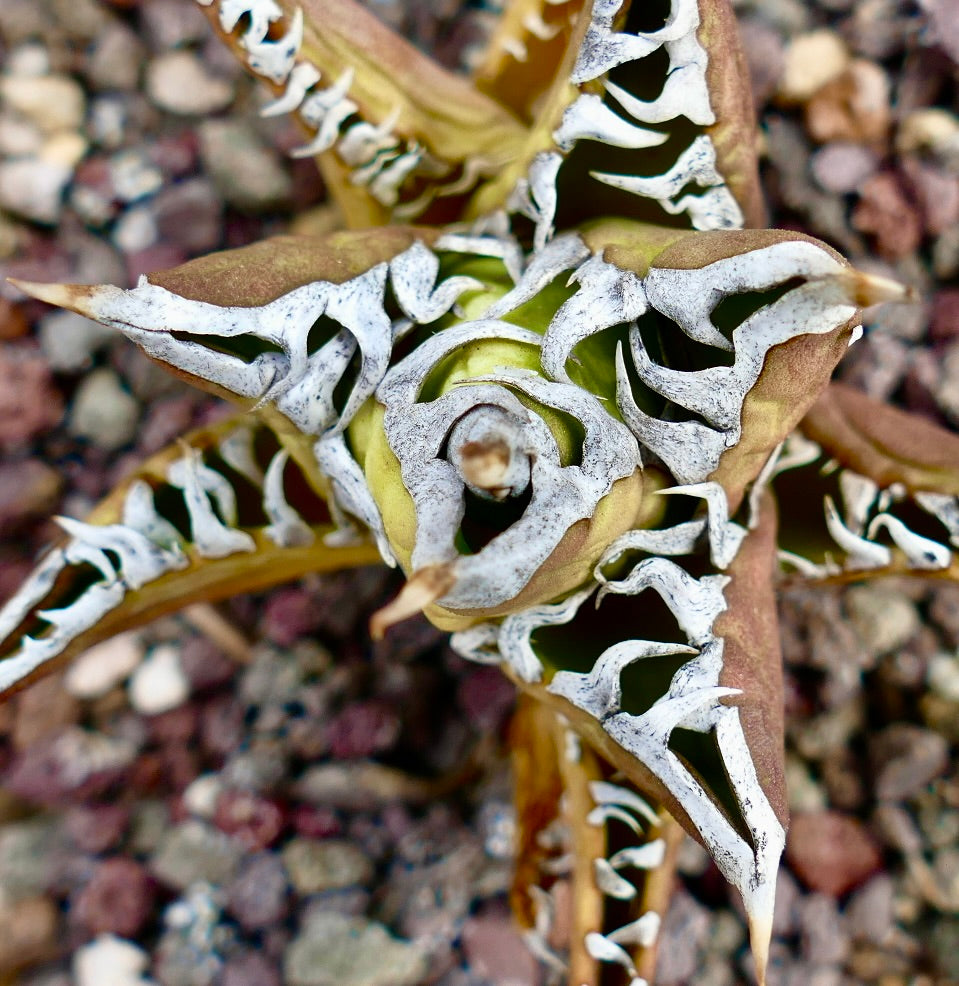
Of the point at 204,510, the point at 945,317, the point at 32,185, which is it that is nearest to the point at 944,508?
the point at 945,317

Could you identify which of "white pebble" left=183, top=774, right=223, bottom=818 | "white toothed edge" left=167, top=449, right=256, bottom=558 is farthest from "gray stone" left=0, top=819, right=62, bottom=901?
"white toothed edge" left=167, top=449, right=256, bottom=558

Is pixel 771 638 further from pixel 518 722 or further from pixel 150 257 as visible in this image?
pixel 150 257

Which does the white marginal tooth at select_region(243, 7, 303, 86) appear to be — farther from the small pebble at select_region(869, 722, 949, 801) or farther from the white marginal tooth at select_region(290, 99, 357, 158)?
the small pebble at select_region(869, 722, 949, 801)

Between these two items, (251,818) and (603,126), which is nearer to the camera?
(603,126)

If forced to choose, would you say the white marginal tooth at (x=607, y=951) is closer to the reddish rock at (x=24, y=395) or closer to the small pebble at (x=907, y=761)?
the small pebble at (x=907, y=761)

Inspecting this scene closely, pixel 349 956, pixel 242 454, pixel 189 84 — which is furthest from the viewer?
pixel 189 84

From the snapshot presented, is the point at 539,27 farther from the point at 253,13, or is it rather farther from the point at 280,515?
the point at 280,515
